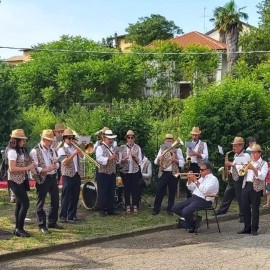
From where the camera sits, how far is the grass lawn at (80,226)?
9.38 m

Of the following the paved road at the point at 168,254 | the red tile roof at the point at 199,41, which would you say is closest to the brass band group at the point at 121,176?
the paved road at the point at 168,254

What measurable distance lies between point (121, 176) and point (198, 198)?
89.7 inches

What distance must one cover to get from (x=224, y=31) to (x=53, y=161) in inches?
1691

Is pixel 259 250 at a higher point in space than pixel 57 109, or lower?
lower

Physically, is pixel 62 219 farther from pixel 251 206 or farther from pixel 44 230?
pixel 251 206

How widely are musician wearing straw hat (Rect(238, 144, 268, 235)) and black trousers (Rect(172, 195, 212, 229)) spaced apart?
0.71m

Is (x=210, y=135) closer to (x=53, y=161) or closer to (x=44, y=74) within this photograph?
(x=53, y=161)

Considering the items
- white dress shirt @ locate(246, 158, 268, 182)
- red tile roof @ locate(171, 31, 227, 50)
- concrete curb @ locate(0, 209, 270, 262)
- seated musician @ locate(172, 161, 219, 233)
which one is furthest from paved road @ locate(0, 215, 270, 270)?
red tile roof @ locate(171, 31, 227, 50)

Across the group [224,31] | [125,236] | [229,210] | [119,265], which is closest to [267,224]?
[229,210]

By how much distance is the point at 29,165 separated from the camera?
9.67 meters

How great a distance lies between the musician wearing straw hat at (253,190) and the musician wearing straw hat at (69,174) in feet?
10.4

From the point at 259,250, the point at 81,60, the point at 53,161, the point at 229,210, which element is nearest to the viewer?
the point at 259,250

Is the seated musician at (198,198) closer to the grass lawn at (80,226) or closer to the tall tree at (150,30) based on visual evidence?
the grass lawn at (80,226)

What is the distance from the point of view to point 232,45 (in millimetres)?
47094
